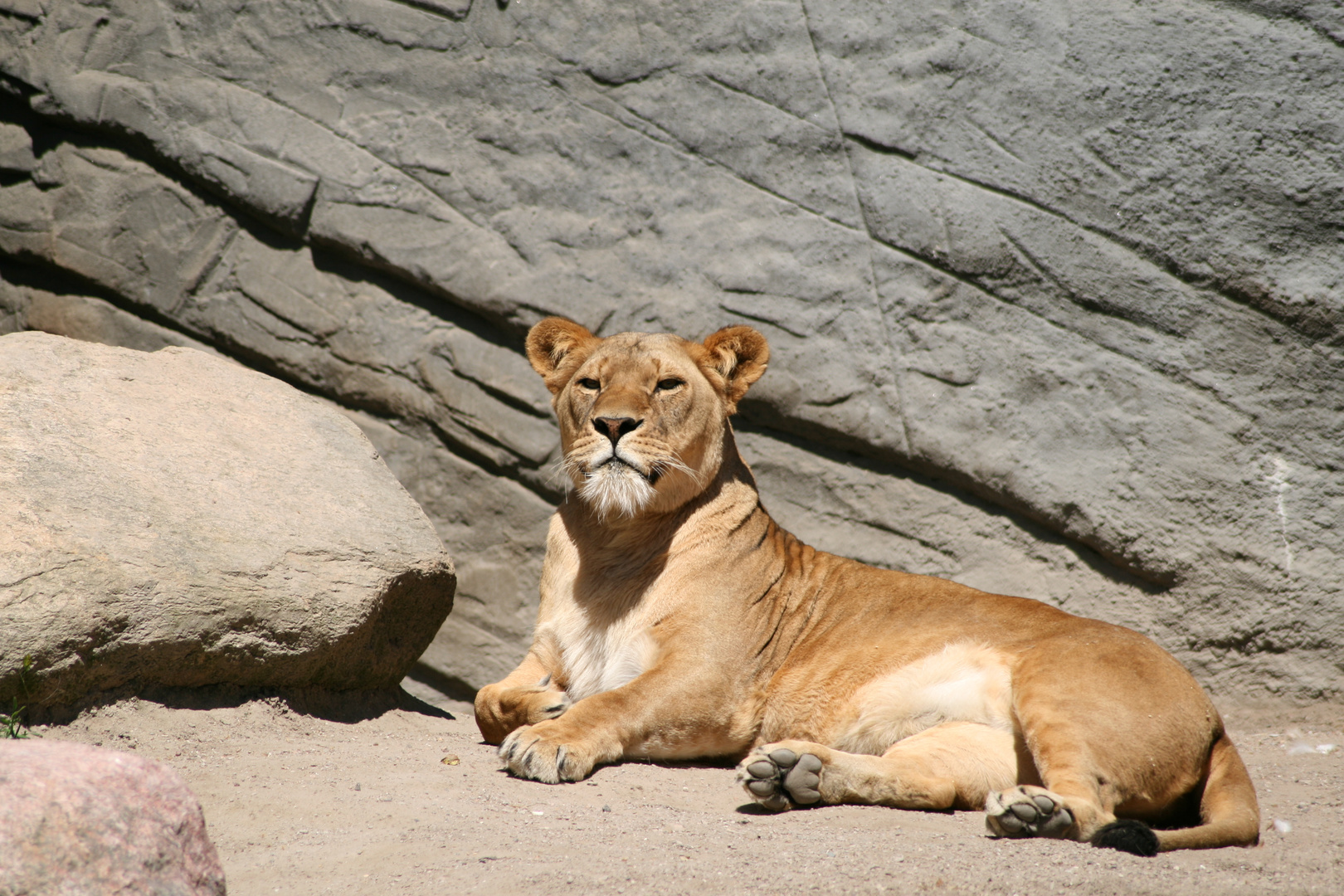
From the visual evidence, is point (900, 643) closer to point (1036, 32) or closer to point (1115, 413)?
point (1115, 413)

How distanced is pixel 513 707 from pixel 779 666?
113cm

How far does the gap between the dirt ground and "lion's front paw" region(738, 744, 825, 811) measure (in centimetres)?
6

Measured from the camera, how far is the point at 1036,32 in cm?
561

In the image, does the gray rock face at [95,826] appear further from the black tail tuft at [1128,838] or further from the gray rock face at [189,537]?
the black tail tuft at [1128,838]

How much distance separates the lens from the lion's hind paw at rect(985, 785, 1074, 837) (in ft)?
10.7

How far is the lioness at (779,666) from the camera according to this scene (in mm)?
3609

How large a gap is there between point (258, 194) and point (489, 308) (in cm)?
149

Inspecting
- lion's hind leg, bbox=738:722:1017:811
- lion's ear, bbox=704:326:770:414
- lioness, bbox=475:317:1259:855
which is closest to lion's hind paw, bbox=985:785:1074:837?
lioness, bbox=475:317:1259:855

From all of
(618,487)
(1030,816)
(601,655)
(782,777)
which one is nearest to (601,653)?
(601,655)

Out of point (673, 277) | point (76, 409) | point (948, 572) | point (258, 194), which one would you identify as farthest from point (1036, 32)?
point (76, 409)

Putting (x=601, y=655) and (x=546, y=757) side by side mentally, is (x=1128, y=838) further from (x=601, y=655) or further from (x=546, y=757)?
(x=601, y=655)

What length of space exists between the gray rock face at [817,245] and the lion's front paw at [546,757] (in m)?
2.40

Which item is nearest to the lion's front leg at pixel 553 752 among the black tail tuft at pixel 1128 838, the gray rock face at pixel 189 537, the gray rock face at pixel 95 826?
the gray rock face at pixel 189 537

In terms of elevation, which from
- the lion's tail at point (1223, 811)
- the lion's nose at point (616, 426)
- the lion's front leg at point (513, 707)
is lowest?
the lion's front leg at point (513, 707)
